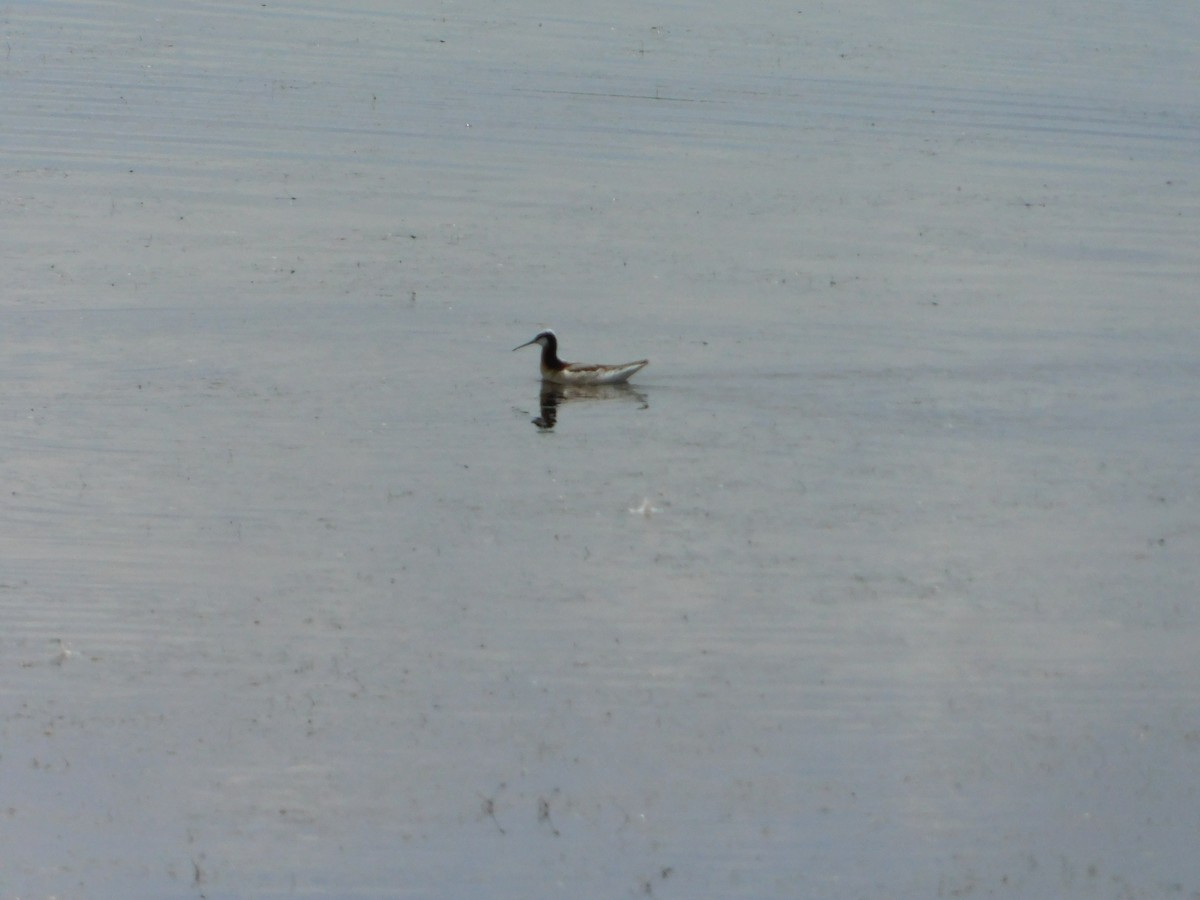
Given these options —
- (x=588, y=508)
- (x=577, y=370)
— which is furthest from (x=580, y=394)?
(x=588, y=508)

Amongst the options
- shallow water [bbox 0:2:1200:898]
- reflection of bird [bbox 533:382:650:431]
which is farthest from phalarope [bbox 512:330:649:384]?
shallow water [bbox 0:2:1200:898]

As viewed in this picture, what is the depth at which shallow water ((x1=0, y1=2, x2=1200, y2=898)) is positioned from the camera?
46.1 feet

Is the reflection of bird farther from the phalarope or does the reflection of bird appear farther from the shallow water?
the shallow water

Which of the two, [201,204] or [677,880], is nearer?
[677,880]

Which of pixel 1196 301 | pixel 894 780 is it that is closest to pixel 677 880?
pixel 894 780

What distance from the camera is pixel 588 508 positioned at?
67.2 feet

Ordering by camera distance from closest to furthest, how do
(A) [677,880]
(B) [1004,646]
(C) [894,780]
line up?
(A) [677,880] < (C) [894,780] < (B) [1004,646]

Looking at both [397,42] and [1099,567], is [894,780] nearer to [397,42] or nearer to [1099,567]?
[1099,567]

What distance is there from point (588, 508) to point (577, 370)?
508 centimetres

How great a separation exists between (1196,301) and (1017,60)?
2399 centimetres

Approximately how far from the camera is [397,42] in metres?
51.5

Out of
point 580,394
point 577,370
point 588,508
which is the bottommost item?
point 580,394

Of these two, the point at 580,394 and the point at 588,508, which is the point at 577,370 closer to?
the point at 580,394

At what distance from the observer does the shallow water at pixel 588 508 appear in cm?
1405
